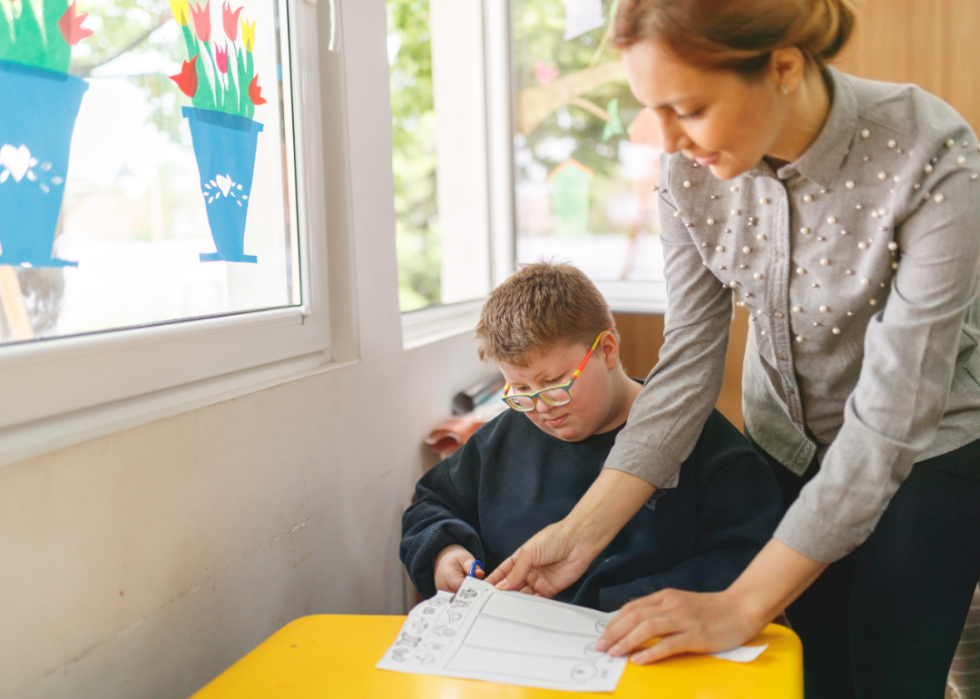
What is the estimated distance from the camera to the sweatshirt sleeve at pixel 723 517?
106 centimetres

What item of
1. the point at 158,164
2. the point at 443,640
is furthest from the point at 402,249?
the point at 443,640

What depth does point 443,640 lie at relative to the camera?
880 millimetres

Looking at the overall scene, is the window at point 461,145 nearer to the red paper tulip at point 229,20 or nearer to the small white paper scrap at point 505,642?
the red paper tulip at point 229,20

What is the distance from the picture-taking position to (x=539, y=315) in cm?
124

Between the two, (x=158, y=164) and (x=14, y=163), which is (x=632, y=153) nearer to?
(x=158, y=164)

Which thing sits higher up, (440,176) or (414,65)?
(414,65)

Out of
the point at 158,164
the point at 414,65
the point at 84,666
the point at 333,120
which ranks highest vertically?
the point at 414,65

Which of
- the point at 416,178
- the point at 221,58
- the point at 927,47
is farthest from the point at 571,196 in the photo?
the point at 416,178

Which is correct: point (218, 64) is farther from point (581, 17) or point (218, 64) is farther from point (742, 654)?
point (581, 17)

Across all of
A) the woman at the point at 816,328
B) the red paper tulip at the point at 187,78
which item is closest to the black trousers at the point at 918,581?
the woman at the point at 816,328

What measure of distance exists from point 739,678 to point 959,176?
1.85 ft

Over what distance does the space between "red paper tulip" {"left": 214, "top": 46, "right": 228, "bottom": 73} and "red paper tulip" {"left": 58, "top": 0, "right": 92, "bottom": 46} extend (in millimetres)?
268

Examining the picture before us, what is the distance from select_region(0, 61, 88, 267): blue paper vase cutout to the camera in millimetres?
855

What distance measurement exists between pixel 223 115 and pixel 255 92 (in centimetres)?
11
